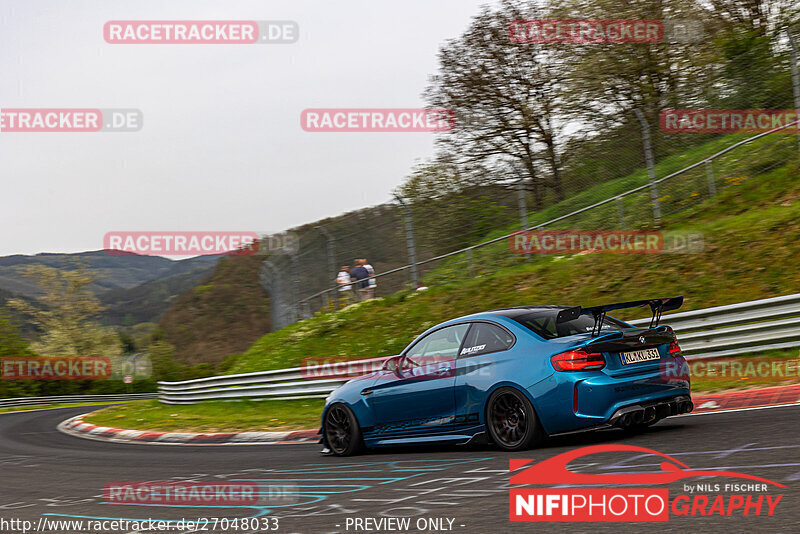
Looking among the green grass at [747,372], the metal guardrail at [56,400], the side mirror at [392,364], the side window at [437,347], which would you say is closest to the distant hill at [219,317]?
the metal guardrail at [56,400]

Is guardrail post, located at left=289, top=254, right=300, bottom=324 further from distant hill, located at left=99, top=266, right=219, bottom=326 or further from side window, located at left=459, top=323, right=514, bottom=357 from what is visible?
distant hill, located at left=99, top=266, right=219, bottom=326

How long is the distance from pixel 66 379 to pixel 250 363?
34846mm

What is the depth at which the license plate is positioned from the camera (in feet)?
22.9

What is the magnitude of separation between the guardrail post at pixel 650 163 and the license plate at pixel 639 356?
934 cm

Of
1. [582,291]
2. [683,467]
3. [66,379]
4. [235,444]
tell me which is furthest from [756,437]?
[66,379]

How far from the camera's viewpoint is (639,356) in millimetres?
7078

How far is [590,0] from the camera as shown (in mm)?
28297

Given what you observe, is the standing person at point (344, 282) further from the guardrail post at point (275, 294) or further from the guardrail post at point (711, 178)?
the guardrail post at point (711, 178)

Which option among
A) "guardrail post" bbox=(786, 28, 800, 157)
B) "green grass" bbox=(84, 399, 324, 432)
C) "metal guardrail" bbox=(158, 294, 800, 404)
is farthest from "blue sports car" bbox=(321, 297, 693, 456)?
"guardrail post" bbox=(786, 28, 800, 157)

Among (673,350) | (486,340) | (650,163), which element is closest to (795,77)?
(650,163)

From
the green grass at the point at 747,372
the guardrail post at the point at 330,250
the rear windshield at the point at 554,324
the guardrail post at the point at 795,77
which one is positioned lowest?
the green grass at the point at 747,372

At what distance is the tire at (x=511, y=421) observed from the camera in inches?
273

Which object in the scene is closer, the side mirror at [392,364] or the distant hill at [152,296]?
the side mirror at [392,364]

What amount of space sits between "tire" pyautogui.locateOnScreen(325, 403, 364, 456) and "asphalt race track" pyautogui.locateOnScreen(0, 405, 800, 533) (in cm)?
19
